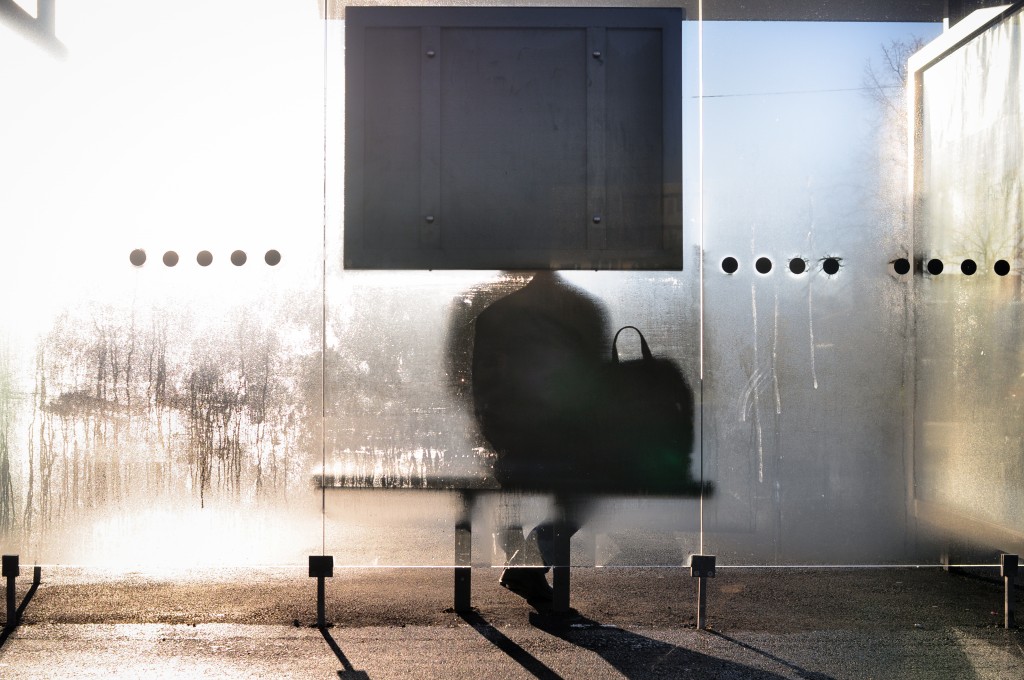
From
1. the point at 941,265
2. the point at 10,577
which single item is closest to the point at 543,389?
the point at 941,265

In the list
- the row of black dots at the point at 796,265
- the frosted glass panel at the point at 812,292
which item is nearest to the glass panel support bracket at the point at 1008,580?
the frosted glass panel at the point at 812,292

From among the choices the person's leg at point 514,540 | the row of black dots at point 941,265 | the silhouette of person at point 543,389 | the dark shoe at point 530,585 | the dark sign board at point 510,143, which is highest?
the dark sign board at point 510,143

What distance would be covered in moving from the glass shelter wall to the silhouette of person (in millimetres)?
56

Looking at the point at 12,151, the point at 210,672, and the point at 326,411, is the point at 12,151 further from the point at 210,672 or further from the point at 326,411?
the point at 210,672

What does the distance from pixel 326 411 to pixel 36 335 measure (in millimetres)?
1277

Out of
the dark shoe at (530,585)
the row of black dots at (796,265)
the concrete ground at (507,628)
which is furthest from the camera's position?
the dark shoe at (530,585)

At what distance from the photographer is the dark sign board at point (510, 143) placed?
308cm

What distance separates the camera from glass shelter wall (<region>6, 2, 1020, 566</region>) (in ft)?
10.1

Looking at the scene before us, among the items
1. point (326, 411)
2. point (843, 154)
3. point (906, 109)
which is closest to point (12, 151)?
point (326, 411)

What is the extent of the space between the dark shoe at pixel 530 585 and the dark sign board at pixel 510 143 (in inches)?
57.7

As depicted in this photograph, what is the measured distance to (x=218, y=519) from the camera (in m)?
3.11

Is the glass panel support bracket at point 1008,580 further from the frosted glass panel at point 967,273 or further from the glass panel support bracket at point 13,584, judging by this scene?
the glass panel support bracket at point 13,584

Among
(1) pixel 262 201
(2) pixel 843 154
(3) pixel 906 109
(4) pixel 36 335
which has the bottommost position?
(4) pixel 36 335

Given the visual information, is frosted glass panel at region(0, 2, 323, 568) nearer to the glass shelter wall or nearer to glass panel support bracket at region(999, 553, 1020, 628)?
the glass shelter wall
